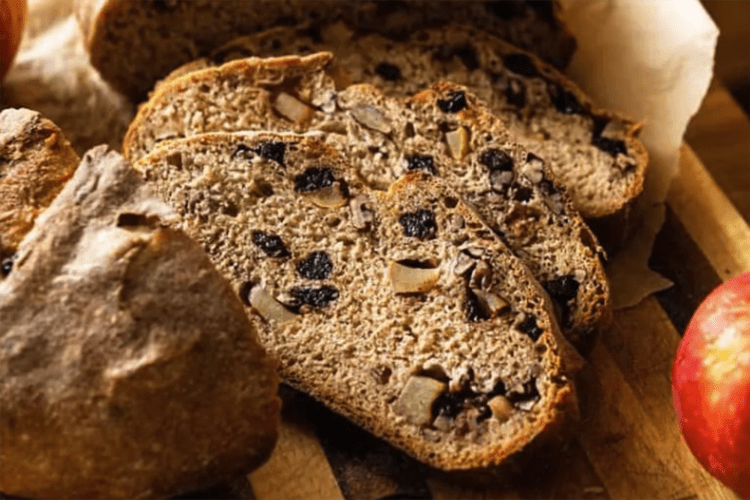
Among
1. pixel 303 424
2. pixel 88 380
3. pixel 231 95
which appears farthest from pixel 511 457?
pixel 231 95

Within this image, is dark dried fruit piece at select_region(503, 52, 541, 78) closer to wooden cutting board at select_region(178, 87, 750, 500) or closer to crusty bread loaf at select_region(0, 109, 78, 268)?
wooden cutting board at select_region(178, 87, 750, 500)

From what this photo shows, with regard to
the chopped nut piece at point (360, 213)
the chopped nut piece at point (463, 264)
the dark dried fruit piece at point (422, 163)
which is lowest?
the chopped nut piece at point (463, 264)

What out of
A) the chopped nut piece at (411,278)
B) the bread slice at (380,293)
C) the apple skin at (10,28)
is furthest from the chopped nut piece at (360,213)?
the apple skin at (10,28)

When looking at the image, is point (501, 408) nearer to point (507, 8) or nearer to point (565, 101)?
point (565, 101)

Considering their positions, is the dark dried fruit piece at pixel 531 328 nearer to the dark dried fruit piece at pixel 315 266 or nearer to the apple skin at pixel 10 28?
the dark dried fruit piece at pixel 315 266

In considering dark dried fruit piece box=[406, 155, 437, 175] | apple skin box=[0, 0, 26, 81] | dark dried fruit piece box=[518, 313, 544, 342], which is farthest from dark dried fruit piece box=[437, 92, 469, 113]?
apple skin box=[0, 0, 26, 81]

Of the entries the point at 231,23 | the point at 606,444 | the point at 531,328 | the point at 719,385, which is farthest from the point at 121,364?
the point at 231,23

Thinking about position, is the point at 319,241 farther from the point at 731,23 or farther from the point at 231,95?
the point at 731,23
